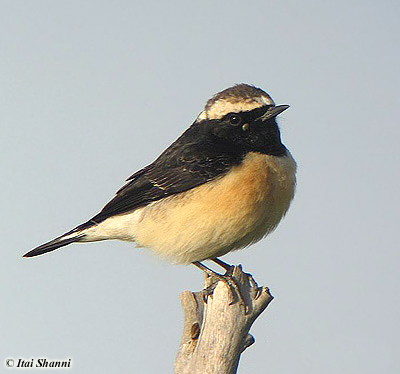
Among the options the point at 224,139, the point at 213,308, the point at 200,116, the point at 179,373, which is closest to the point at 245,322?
the point at 213,308

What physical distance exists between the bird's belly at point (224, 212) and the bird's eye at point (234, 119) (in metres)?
0.47

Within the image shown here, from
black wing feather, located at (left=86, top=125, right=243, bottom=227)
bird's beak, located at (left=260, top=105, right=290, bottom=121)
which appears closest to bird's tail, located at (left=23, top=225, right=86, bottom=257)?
black wing feather, located at (left=86, top=125, right=243, bottom=227)

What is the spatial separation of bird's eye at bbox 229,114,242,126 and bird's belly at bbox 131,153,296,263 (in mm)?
474

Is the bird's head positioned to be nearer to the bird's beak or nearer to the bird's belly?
the bird's beak

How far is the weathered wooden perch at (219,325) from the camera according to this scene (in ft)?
20.7

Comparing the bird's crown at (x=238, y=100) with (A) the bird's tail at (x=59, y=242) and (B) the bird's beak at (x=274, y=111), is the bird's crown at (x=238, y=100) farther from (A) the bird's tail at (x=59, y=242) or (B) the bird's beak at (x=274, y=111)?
(A) the bird's tail at (x=59, y=242)

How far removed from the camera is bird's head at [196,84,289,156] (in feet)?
27.2

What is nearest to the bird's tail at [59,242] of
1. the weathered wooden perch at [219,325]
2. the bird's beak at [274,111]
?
the weathered wooden perch at [219,325]

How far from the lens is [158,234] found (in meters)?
8.23

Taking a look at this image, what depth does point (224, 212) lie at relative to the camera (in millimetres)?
7719

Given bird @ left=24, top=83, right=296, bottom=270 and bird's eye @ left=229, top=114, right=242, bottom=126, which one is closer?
bird @ left=24, top=83, right=296, bottom=270

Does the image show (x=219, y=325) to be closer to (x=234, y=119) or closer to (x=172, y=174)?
(x=172, y=174)

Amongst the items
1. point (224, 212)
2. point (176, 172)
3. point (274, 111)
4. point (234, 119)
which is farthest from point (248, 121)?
point (224, 212)

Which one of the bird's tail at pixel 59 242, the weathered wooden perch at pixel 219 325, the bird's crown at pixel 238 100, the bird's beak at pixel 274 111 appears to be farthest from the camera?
the bird's tail at pixel 59 242
